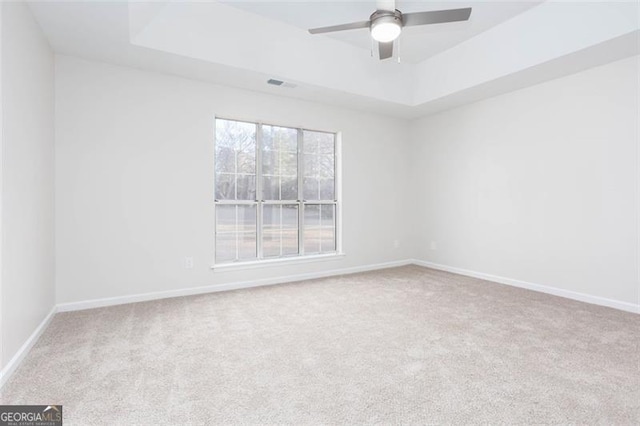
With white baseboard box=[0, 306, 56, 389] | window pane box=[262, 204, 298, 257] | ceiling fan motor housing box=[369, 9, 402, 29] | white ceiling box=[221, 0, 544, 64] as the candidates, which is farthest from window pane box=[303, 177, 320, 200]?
white baseboard box=[0, 306, 56, 389]

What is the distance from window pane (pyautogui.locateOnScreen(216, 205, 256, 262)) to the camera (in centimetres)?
429

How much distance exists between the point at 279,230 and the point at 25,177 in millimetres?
2835

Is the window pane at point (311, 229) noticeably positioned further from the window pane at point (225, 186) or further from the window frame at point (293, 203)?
the window pane at point (225, 186)

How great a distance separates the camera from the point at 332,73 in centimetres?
425

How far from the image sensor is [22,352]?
2316 mm

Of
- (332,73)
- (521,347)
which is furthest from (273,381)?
(332,73)

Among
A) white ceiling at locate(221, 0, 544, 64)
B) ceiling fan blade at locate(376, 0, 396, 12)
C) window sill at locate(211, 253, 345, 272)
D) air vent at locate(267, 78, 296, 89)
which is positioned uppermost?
white ceiling at locate(221, 0, 544, 64)

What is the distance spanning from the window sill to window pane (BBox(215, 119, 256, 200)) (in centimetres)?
86

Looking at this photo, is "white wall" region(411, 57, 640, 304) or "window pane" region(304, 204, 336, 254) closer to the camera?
"white wall" region(411, 57, 640, 304)

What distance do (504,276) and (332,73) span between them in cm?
355

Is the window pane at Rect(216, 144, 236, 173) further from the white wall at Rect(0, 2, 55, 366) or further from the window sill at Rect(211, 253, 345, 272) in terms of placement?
the white wall at Rect(0, 2, 55, 366)

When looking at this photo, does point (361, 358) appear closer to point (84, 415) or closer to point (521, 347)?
point (521, 347)

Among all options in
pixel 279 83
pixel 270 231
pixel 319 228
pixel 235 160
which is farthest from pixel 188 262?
pixel 279 83

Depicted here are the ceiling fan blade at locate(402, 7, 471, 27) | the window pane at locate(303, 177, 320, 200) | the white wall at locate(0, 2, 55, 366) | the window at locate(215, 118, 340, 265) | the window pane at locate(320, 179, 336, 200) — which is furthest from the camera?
the window pane at locate(320, 179, 336, 200)
